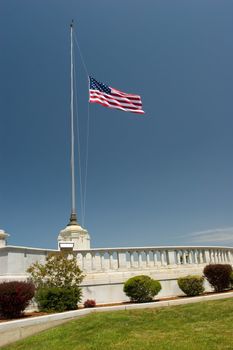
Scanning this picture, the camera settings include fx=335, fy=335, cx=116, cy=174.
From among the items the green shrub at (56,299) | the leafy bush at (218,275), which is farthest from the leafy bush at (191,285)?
the green shrub at (56,299)

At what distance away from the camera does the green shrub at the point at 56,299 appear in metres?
11.4

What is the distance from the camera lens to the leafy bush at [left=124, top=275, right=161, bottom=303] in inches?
492

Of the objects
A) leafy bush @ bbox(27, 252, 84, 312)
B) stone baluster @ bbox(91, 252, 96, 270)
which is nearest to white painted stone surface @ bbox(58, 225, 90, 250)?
stone baluster @ bbox(91, 252, 96, 270)

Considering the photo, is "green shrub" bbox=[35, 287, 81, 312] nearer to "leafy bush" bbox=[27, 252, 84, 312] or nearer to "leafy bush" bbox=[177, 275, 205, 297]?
"leafy bush" bbox=[27, 252, 84, 312]

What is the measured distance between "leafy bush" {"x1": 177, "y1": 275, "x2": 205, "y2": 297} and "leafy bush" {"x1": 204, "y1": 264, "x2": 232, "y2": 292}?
30.4 inches

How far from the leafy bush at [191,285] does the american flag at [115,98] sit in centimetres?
1132

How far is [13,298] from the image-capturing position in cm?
1027

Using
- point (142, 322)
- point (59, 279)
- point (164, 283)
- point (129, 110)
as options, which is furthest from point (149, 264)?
point (129, 110)

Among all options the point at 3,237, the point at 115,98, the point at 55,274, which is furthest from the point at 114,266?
the point at 115,98

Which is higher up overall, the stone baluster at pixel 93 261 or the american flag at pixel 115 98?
the american flag at pixel 115 98

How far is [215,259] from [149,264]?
4.71 m

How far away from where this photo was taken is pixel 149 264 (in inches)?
590

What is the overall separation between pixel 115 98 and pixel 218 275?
39.7ft

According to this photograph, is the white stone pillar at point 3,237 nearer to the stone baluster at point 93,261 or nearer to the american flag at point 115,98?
the stone baluster at point 93,261
